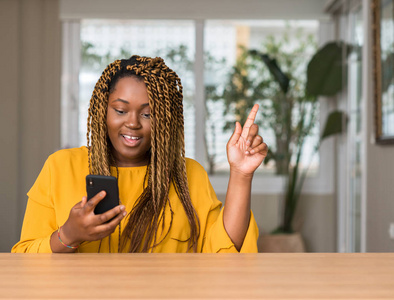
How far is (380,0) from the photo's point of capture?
291 cm

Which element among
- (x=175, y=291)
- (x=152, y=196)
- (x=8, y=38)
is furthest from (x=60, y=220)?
(x=8, y=38)

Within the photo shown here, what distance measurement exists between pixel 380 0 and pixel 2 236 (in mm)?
3499

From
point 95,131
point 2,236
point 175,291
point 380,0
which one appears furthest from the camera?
point 2,236

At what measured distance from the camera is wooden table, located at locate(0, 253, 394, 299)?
1.85 feet

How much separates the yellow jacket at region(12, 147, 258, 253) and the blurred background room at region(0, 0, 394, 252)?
9.29 feet

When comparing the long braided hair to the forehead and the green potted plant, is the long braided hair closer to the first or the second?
the forehead

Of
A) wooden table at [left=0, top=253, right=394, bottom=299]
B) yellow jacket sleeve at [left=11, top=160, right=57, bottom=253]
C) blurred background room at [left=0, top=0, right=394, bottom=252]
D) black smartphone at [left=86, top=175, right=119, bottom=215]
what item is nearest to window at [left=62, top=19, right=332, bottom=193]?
blurred background room at [left=0, top=0, right=394, bottom=252]

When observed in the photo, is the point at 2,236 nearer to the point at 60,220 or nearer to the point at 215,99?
the point at 215,99

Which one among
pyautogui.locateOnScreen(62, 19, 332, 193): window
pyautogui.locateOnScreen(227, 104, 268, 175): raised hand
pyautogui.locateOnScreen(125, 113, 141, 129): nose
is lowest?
pyautogui.locateOnScreen(227, 104, 268, 175): raised hand

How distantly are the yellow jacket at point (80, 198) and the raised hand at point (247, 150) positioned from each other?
138 millimetres

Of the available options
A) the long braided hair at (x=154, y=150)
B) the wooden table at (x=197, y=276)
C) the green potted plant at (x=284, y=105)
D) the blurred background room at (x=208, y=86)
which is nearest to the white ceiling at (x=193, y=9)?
the blurred background room at (x=208, y=86)

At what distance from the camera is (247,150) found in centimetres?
112

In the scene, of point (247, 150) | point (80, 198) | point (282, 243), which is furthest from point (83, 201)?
point (282, 243)

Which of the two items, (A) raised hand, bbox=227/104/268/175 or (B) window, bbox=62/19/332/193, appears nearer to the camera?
(A) raised hand, bbox=227/104/268/175
